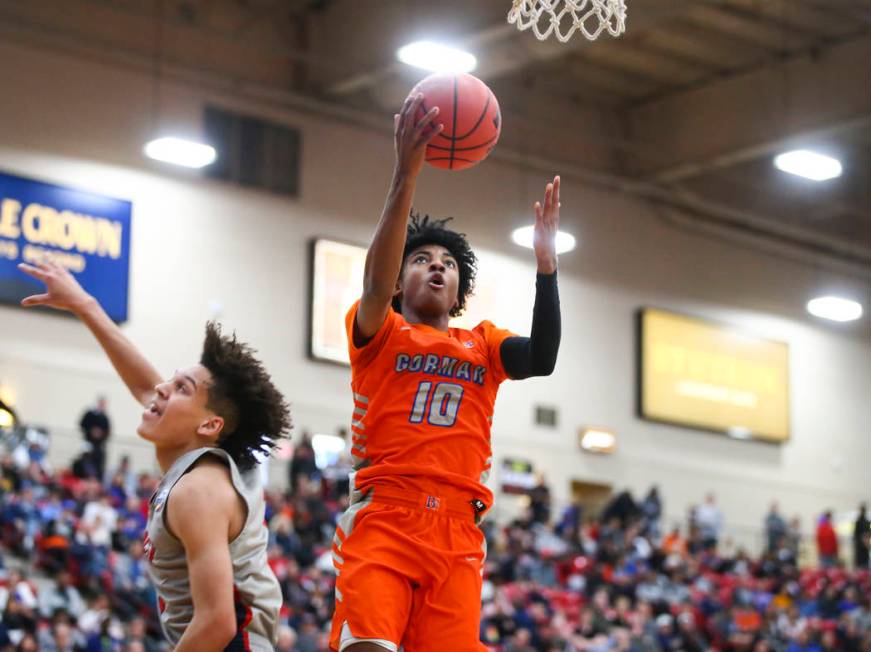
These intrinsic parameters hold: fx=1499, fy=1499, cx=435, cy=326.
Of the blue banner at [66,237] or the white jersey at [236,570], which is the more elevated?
the blue banner at [66,237]

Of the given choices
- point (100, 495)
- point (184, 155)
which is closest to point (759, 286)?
point (184, 155)

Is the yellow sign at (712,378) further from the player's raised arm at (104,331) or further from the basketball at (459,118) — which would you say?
the player's raised arm at (104,331)

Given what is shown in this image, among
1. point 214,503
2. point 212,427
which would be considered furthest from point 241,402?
point 214,503

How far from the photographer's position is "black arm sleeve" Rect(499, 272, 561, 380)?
5121 millimetres

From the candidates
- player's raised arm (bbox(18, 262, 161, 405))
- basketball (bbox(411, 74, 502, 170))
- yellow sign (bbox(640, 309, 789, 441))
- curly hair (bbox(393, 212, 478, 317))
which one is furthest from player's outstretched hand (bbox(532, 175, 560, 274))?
yellow sign (bbox(640, 309, 789, 441))

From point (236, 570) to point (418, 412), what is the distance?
3.39ft

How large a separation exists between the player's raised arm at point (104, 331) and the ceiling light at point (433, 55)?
12.4m

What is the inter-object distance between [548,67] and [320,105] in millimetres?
4236

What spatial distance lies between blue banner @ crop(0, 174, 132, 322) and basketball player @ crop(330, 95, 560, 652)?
15.6 m

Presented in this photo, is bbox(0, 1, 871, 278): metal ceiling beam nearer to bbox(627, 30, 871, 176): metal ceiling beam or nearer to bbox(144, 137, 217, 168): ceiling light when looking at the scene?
bbox(627, 30, 871, 176): metal ceiling beam

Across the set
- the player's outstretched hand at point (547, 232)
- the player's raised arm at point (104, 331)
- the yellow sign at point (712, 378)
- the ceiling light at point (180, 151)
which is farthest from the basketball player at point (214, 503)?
the yellow sign at point (712, 378)

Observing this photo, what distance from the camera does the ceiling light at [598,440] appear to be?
26469 millimetres

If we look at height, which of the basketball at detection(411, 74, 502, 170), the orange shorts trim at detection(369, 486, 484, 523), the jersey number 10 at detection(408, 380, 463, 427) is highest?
the basketball at detection(411, 74, 502, 170)

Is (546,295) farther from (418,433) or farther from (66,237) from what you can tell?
(66,237)
